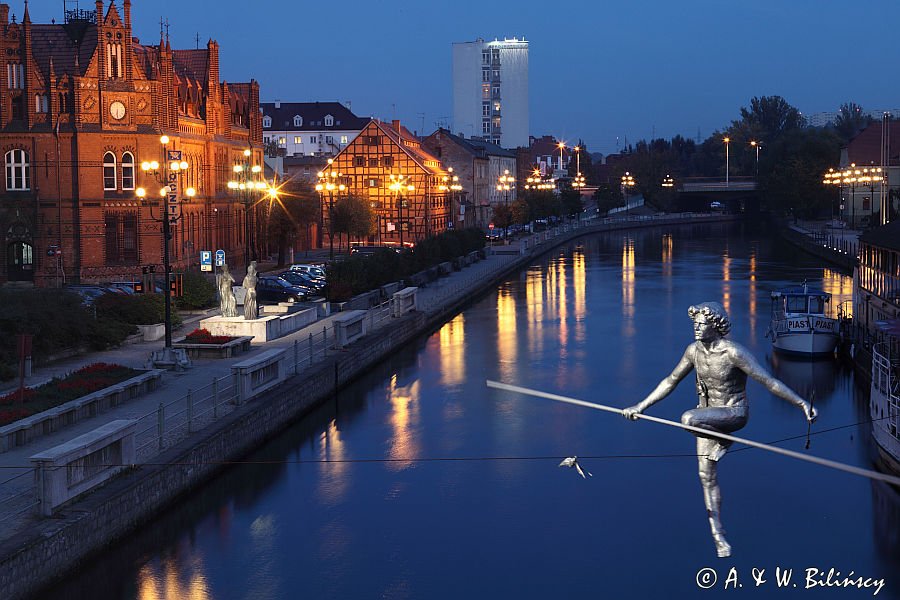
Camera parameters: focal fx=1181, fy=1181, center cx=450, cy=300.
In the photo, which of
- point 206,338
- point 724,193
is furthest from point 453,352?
point 724,193

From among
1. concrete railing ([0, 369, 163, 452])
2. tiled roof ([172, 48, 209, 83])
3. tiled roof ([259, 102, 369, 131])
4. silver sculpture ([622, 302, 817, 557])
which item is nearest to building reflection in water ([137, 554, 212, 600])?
concrete railing ([0, 369, 163, 452])

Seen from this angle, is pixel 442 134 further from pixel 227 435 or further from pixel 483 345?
pixel 227 435

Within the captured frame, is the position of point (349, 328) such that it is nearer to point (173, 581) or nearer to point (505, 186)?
point (173, 581)

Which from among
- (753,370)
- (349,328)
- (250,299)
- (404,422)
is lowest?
(404,422)

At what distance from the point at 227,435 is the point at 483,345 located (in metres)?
21.8

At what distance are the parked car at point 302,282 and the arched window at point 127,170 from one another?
9.02m

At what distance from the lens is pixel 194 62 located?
6806cm

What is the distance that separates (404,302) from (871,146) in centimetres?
8224

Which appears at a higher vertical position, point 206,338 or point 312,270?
point 312,270

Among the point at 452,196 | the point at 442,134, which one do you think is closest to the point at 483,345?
the point at 452,196

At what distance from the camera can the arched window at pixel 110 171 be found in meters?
55.0

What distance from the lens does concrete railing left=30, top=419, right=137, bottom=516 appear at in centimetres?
1697

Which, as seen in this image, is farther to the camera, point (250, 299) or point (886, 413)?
point (250, 299)

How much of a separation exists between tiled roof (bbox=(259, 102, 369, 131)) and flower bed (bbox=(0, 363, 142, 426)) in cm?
11640
